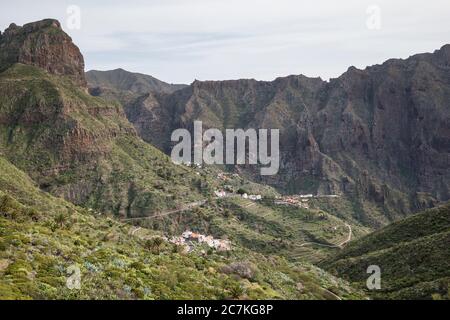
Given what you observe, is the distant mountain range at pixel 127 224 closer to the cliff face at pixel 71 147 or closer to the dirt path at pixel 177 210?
the cliff face at pixel 71 147

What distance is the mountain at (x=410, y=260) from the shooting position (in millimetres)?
53000

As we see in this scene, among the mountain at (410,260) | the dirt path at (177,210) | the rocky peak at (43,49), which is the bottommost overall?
the dirt path at (177,210)

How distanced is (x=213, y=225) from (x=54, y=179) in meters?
49.2

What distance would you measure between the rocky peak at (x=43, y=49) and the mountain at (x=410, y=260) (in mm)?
131816

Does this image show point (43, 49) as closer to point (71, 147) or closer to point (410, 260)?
point (71, 147)

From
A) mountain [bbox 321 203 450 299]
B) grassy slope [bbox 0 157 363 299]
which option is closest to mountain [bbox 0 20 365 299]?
grassy slope [bbox 0 157 363 299]

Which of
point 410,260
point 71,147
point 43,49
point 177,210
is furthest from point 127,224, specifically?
point 43,49

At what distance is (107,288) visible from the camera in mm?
29172

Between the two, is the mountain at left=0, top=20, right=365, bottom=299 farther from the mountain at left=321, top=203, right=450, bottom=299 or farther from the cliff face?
the mountain at left=321, top=203, right=450, bottom=299

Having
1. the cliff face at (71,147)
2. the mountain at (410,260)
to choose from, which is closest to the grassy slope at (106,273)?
the mountain at (410,260)

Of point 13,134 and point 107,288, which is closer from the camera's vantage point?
point 107,288

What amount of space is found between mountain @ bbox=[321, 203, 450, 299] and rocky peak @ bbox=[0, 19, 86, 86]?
432 feet
